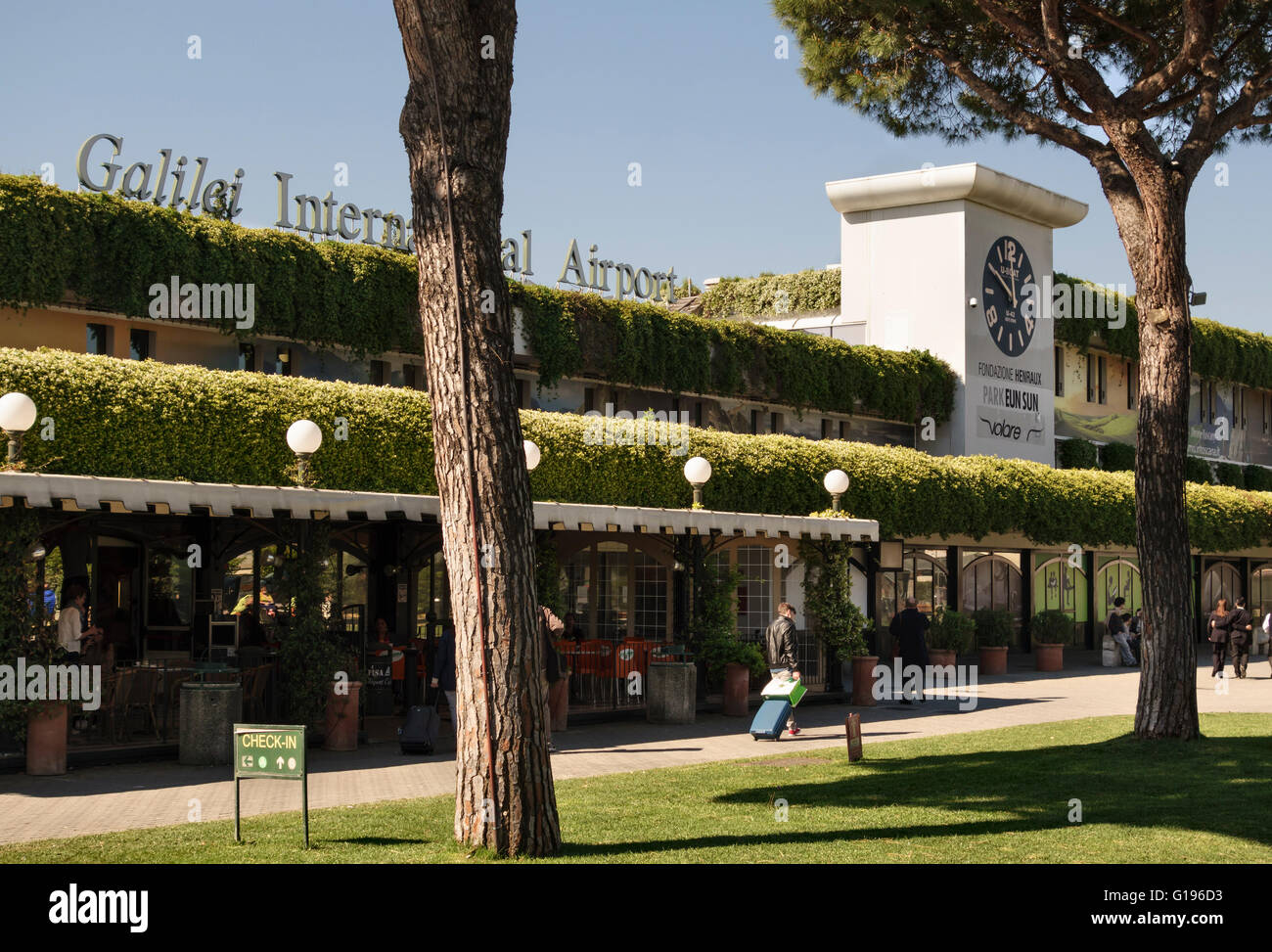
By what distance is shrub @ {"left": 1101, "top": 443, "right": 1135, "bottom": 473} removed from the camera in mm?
42094

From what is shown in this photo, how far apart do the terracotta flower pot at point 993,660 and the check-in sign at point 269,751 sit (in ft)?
79.5

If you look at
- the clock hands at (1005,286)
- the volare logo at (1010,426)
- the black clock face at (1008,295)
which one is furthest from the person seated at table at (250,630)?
the clock hands at (1005,286)

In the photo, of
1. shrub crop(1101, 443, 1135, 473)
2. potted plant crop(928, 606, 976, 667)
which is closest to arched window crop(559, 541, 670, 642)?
potted plant crop(928, 606, 976, 667)

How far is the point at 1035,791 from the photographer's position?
478 inches

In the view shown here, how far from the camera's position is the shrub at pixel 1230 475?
1898 inches

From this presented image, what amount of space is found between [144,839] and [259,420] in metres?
8.49

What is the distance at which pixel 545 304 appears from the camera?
83.9 ft

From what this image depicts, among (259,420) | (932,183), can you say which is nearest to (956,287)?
(932,183)

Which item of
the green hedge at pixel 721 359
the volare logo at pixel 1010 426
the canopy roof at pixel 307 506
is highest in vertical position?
the green hedge at pixel 721 359

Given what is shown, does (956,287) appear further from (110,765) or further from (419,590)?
(110,765)

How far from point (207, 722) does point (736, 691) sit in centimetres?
848

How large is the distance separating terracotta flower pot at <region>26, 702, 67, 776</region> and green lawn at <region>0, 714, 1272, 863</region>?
→ 395 cm

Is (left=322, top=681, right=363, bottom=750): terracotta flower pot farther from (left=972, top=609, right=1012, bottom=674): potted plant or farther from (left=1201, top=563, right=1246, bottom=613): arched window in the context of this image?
(left=1201, top=563, right=1246, bottom=613): arched window

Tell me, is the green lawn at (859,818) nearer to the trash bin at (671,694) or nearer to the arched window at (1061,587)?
the trash bin at (671,694)
